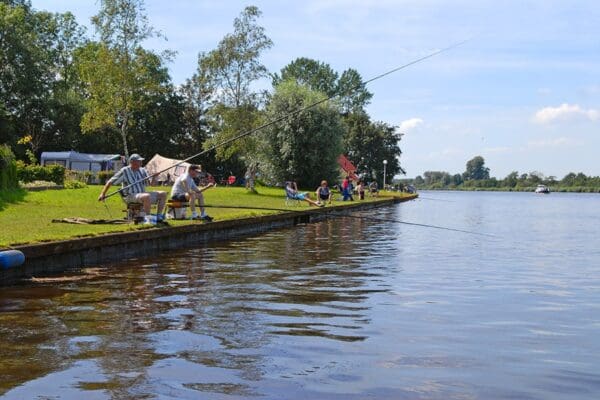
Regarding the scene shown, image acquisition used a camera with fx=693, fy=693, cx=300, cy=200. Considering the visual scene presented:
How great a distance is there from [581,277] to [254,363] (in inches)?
326

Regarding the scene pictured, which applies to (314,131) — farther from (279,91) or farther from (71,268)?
(71,268)

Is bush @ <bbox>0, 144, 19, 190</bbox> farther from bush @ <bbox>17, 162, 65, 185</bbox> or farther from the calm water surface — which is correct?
the calm water surface

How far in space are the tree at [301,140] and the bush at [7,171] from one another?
27.1m

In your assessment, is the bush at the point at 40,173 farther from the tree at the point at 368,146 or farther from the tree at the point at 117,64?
the tree at the point at 368,146

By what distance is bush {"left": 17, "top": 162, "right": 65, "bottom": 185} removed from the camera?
31.1 metres

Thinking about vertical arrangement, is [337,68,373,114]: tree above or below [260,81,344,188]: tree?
above

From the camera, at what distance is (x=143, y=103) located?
42.8 metres

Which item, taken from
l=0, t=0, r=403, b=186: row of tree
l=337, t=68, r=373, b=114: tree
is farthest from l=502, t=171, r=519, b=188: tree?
l=0, t=0, r=403, b=186: row of tree

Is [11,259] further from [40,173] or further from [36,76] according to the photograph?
[36,76]

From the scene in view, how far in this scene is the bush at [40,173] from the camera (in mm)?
31053

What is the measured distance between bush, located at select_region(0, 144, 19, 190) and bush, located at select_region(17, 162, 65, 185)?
563cm

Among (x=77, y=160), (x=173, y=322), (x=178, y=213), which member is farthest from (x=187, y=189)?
(x=77, y=160)

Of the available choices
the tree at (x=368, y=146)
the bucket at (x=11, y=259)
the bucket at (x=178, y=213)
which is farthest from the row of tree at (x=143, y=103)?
the tree at (x=368, y=146)

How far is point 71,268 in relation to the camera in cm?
1110
